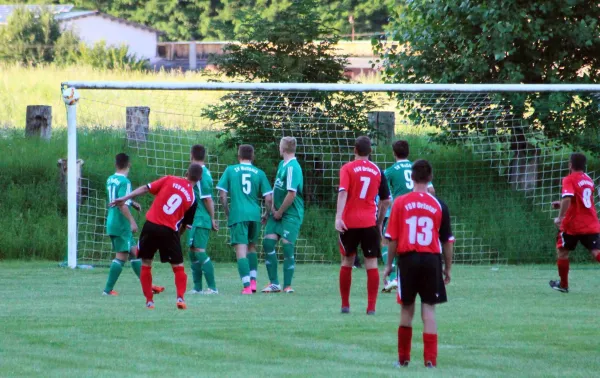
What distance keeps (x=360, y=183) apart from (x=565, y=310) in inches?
96.8

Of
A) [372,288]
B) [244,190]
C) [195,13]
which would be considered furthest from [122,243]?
[195,13]

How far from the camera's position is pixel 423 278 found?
7.50m

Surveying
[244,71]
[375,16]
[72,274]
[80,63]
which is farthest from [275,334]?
[375,16]

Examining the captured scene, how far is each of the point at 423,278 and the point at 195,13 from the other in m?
51.3

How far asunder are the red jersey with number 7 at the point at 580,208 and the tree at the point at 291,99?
6112 mm

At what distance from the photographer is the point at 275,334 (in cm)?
858

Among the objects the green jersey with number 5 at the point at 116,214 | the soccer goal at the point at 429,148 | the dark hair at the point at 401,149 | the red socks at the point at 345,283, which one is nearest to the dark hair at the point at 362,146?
the red socks at the point at 345,283

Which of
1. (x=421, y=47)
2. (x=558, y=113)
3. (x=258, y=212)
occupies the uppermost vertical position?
(x=421, y=47)

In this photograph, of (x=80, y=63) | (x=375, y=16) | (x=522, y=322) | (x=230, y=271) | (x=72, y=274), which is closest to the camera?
(x=522, y=322)

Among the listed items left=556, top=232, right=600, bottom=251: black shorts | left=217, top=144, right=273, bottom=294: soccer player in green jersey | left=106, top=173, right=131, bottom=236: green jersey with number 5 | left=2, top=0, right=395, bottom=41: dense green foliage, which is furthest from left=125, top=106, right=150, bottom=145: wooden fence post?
left=2, top=0, right=395, bottom=41: dense green foliage

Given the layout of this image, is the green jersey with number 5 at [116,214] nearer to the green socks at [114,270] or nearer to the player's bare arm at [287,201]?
the green socks at [114,270]

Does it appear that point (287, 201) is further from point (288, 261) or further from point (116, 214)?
point (116, 214)

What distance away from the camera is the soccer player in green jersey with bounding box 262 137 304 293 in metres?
11.9

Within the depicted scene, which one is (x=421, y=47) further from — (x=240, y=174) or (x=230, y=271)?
(x=240, y=174)
